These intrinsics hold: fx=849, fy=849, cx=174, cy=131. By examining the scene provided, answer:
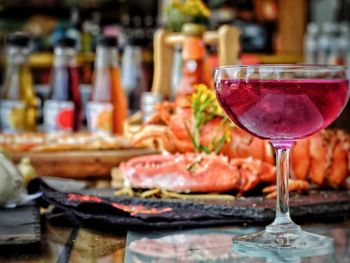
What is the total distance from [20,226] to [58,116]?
4.28ft

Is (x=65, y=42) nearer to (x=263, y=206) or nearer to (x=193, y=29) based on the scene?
(x=193, y=29)

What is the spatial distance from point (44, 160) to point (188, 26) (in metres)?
0.45

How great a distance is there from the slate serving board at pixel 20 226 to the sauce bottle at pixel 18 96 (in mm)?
1190

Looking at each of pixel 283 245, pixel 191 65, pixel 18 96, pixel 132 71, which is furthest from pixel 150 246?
pixel 132 71

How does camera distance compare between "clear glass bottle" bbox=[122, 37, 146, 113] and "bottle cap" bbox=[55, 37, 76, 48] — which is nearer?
"bottle cap" bbox=[55, 37, 76, 48]

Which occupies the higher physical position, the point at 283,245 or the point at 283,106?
the point at 283,106

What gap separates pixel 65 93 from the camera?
2400mm

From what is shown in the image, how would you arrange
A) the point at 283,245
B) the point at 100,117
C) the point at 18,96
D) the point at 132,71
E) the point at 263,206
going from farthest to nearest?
the point at 132,71
the point at 18,96
the point at 100,117
the point at 263,206
the point at 283,245

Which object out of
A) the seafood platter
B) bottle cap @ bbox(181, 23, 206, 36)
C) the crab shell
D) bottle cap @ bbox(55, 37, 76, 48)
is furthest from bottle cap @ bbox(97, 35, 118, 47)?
the crab shell

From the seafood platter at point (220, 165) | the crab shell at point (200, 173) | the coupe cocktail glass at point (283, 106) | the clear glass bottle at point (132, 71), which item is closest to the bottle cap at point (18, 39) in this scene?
the clear glass bottle at point (132, 71)

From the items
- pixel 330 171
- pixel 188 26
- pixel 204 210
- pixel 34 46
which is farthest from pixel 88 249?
pixel 34 46

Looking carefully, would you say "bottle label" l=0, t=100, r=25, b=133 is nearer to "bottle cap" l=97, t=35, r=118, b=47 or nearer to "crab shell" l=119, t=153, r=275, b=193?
"bottle cap" l=97, t=35, r=118, b=47

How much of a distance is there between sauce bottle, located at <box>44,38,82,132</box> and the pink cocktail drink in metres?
1.36

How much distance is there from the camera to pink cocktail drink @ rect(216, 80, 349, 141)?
0.96 meters
